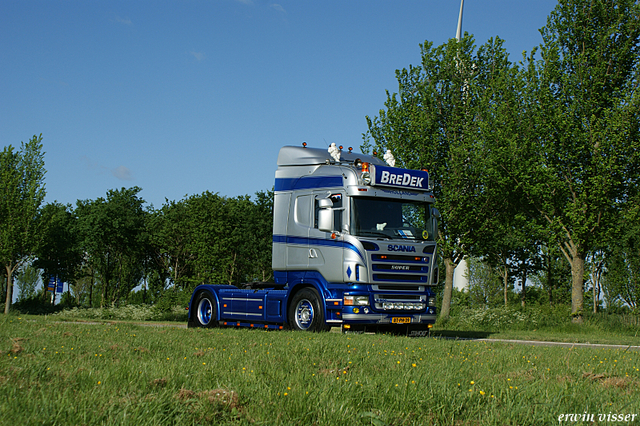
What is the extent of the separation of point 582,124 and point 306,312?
56.1ft

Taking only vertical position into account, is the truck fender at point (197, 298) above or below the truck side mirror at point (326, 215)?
below

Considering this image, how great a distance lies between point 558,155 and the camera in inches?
977

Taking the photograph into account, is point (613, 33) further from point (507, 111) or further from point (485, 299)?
point (485, 299)

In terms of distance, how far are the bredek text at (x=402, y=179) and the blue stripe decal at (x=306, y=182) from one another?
1066 mm

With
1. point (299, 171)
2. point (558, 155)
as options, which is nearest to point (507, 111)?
point (558, 155)

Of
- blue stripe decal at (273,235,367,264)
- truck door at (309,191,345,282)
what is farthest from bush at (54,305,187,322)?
truck door at (309,191,345,282)

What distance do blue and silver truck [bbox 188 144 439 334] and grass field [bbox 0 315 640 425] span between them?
510cm

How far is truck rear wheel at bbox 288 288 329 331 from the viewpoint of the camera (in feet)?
44.1

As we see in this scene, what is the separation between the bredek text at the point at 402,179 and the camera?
44.8 feet

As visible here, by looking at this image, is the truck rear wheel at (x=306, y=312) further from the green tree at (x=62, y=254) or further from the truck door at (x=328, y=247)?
the green tree at (x=62, y=254)

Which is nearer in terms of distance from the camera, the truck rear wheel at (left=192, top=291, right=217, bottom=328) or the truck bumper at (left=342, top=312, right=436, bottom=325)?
the truck bumper at (left=342, top=312, right=436, bottom=325)

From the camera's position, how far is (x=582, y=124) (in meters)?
24.9

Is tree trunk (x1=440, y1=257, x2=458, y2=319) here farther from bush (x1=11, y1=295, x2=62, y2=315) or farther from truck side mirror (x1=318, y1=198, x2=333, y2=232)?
bush (x1=11, y1=295, x2=62, y2=315)

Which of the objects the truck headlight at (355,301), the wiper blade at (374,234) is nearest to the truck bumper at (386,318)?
the truck headlight at (355,301)
